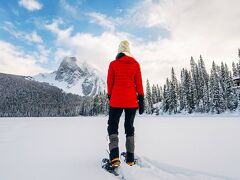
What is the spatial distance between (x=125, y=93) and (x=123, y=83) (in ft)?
0.65

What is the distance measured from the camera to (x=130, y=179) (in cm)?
291

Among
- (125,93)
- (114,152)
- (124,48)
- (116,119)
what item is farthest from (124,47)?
(114,152)

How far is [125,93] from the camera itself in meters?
3.92

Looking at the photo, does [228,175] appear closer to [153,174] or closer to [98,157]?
[153,174]

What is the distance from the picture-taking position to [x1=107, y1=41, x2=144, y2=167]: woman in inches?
151

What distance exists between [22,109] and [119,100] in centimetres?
18108

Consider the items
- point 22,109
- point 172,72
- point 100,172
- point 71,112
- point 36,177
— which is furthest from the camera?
point 22,109

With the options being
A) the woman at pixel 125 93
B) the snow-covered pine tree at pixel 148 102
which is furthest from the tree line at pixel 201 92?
the woman at pixel 125 93

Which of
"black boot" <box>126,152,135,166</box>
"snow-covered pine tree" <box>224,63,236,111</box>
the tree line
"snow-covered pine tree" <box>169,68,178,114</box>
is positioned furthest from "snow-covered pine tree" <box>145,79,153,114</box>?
"black boot" <box>126,152,135,166</box>

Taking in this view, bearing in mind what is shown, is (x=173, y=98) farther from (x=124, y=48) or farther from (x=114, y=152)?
(x=114, y=152)

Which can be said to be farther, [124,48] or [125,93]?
[124,48]

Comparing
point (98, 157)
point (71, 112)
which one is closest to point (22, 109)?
point (71, 112)

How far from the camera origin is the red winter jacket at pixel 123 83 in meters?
3.88

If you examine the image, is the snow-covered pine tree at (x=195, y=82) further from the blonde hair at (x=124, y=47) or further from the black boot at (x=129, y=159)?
the black boot at (x=129, y=159)
